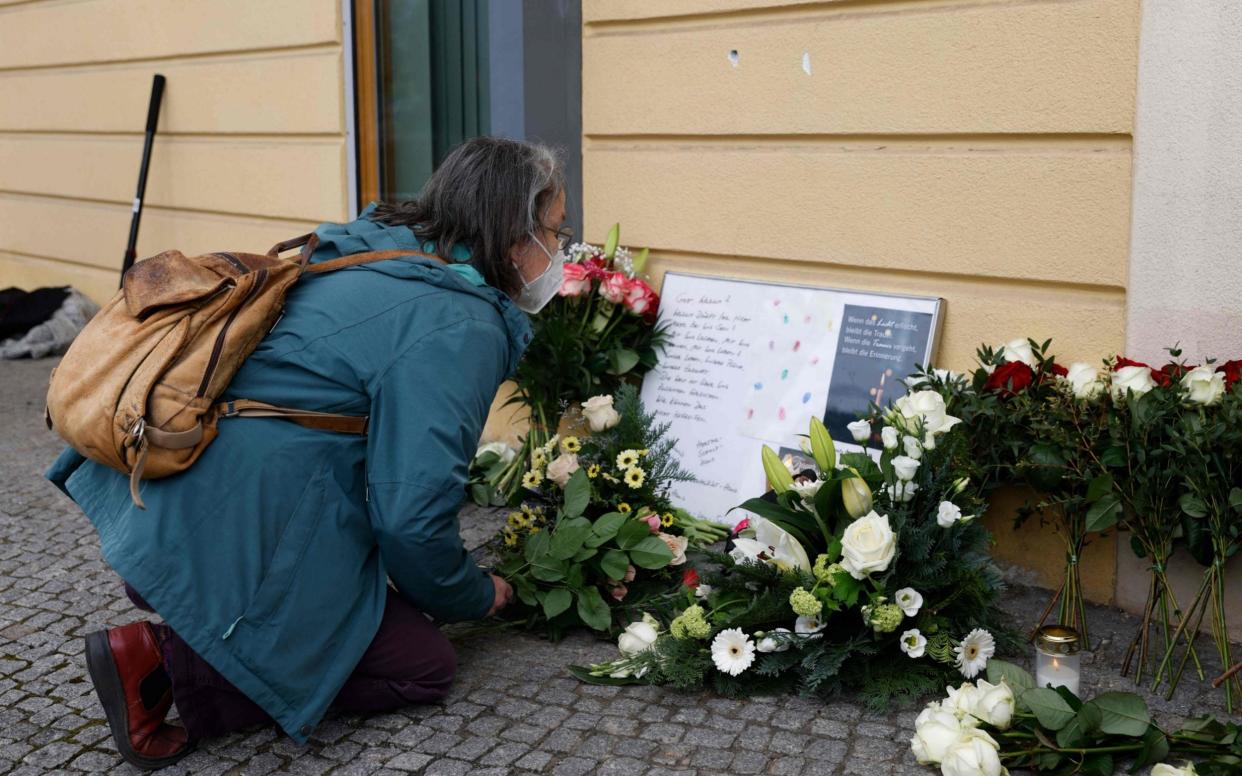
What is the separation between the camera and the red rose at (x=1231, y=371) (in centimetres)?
309

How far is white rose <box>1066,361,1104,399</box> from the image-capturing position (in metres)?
3.25

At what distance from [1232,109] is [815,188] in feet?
4.20

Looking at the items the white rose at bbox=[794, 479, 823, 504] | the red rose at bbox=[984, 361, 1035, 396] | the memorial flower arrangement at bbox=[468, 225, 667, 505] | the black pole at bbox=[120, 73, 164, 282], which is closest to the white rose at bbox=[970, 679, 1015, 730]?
the white rose at bbox=[794, 479, 823, 504]

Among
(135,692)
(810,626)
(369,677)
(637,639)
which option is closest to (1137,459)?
(810,626)

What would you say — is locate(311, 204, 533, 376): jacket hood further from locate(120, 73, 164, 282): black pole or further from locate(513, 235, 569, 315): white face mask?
→ locate(120, 73, 164, 282): black pole

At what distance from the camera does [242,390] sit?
109 inches

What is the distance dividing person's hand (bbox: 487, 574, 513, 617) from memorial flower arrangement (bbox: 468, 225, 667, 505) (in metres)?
1.08

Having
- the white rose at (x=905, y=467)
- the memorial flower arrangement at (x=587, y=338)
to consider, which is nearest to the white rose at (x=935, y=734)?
the white rose at (x=905, y=467)

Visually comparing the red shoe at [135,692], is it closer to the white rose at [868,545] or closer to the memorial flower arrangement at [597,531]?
the memorial flower arrangement at [597,531]

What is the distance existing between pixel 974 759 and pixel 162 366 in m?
1.80

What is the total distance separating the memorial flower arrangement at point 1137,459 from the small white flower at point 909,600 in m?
0.47

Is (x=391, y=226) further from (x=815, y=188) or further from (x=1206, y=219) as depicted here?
(x=1206, y=219)

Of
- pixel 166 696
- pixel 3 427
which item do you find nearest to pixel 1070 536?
pixel 166 696

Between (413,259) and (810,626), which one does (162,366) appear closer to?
(413,259)
